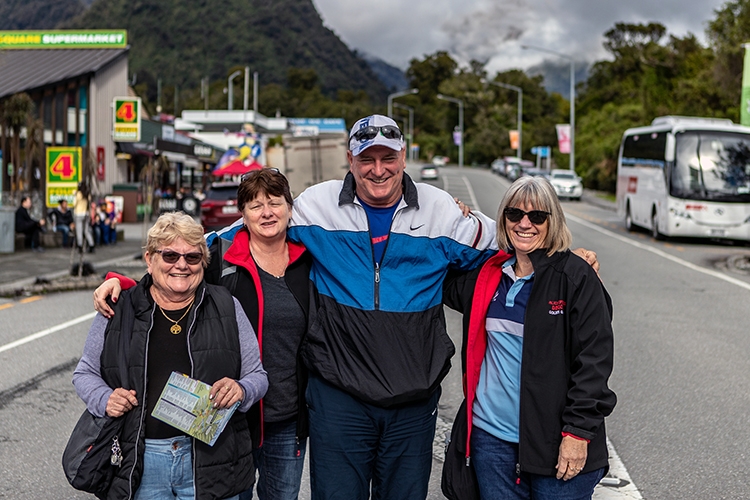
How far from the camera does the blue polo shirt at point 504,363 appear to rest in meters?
3.28

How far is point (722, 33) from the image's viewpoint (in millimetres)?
38656

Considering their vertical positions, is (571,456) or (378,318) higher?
(378,318)

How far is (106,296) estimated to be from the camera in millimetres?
3314

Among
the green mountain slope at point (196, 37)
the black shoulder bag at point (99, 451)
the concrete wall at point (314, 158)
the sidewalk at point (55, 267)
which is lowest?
the sidewalk at point (55, 267)

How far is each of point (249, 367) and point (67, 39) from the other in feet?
132

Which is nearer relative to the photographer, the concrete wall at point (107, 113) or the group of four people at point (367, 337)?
the group of four people at point (367, 337)

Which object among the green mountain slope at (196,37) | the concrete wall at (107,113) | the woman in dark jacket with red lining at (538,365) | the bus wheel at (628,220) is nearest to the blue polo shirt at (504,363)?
the woman in dark jacket with red lining at (538,365)

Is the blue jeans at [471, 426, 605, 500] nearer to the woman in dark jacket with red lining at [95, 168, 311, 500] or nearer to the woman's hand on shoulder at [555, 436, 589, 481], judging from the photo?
the woman's hand on shoulder at [555, 436, 589, 481]

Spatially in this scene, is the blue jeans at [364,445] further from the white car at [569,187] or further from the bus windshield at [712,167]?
the white car at [569,187]

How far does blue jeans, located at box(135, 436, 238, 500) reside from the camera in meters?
3.27

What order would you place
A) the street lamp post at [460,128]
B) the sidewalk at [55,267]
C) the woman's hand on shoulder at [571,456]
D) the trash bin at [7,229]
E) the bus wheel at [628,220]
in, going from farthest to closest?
the street lamp post at [460,128] → the bus wheel at [628,220] → the trash bin at [7,229] → the sidewalk at [55,267] → the woman's hand on shoulder at [571,456]

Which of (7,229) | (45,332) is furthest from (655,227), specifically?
(45,332)

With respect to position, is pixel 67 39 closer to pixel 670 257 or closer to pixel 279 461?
pixel 670 257

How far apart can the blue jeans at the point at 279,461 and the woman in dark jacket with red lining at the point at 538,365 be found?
0.84m
